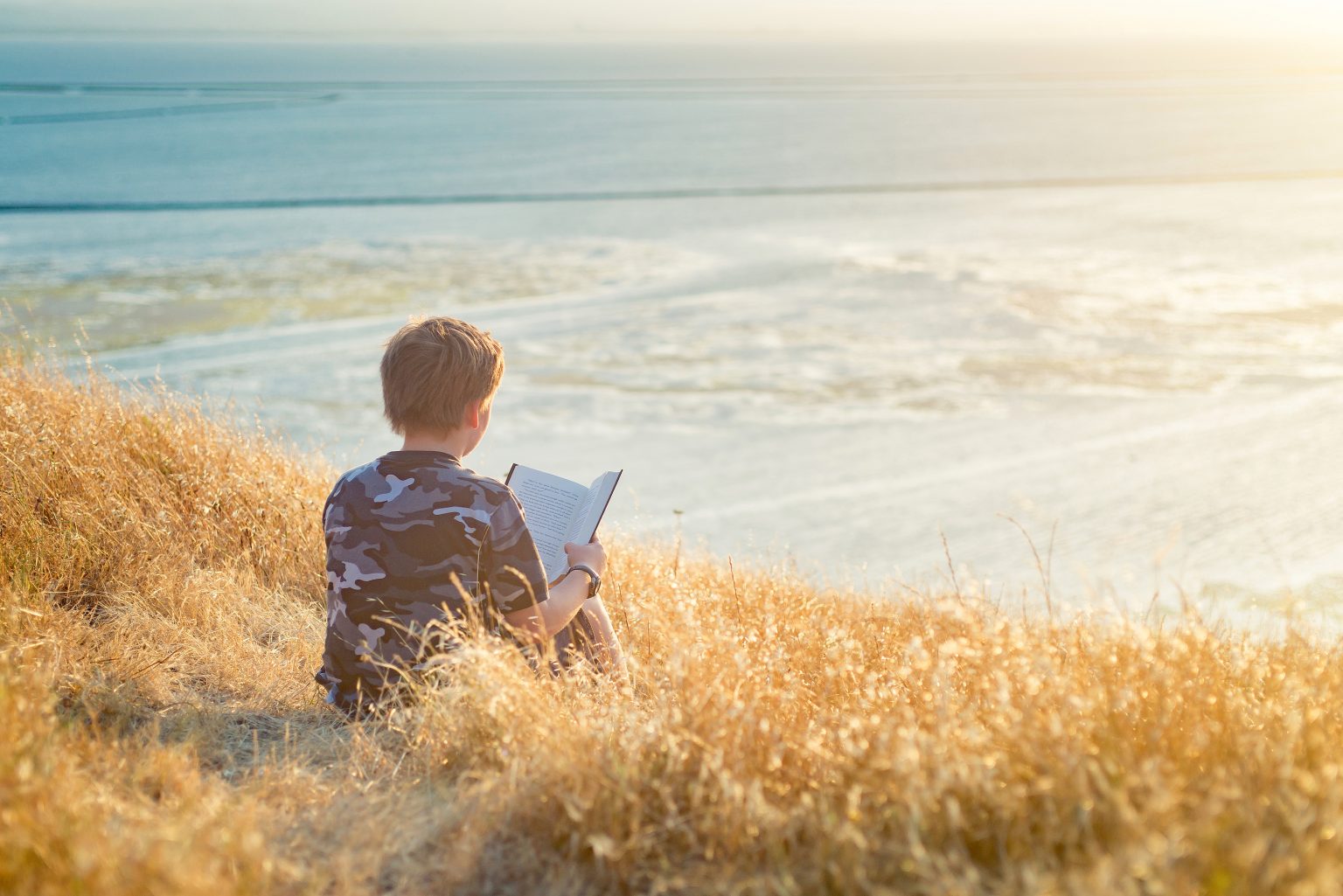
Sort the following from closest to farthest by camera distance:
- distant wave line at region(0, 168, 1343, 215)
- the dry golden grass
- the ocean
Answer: the dry golden grass, the ocean, distant wave line at region(0, 168, 1343, 215)

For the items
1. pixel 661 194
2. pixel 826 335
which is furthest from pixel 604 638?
pixel 661 194

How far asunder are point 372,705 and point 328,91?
145086 millimetres

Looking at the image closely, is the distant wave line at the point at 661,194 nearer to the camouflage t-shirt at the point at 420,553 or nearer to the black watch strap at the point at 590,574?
the camouflage t-shirt at the point at 420,553

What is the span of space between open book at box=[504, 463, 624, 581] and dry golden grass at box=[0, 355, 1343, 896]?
17.9 inches

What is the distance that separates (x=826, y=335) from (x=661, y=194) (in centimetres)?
2607

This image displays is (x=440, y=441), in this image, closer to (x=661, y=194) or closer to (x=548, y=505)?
(x=548, y=505)

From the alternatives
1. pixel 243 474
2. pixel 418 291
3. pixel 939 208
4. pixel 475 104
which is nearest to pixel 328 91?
pixel 475 104

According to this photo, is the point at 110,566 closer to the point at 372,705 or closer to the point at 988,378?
the point at 372,705

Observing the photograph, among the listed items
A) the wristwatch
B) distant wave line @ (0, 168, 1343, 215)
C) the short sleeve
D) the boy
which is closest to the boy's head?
the boy

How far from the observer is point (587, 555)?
3693 mm

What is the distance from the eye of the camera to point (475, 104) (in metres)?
116

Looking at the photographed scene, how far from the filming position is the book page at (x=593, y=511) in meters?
3.76

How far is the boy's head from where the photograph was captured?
3.41 metres

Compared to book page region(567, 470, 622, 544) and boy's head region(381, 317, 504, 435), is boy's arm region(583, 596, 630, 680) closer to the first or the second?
book page region(567, 470, 622, 544)
